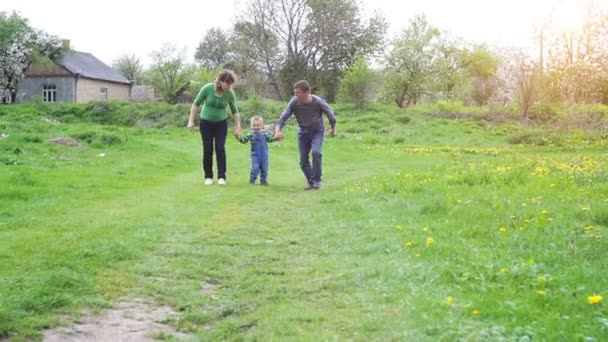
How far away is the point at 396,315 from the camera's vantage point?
3.91 m

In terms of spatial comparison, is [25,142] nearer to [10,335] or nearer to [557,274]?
[10,335]

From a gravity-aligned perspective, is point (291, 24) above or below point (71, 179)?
above

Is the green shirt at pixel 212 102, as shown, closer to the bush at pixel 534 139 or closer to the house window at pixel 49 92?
the bush at pixel 534 139

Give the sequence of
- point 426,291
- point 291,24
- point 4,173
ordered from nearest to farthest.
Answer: point 426,291 → point 4,173 → point 291,24

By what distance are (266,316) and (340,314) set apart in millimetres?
505

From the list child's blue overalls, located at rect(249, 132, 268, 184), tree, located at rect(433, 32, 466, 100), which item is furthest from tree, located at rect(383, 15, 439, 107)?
child's blue overalls, located at rect(249, 132, 268, 184)

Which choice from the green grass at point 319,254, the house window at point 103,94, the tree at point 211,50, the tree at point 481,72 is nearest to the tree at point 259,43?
the tree at point 481,72

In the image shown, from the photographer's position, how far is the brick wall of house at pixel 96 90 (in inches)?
2315

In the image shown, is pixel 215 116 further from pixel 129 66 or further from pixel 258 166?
pixel 129 66

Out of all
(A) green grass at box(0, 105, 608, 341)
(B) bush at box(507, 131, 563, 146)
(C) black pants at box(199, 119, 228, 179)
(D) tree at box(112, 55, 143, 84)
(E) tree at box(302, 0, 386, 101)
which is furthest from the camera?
(D) tree at box(112, 55, 143, 84)

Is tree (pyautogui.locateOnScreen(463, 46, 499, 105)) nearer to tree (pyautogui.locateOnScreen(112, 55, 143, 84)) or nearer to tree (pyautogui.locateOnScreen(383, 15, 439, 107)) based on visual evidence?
tree (pyautogui.locateOnScreen(383, 15, 439, 107))

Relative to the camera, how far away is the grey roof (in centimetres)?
5822

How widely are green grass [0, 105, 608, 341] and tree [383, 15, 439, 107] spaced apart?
117ft

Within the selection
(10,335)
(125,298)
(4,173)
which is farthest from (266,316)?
(4,173)
